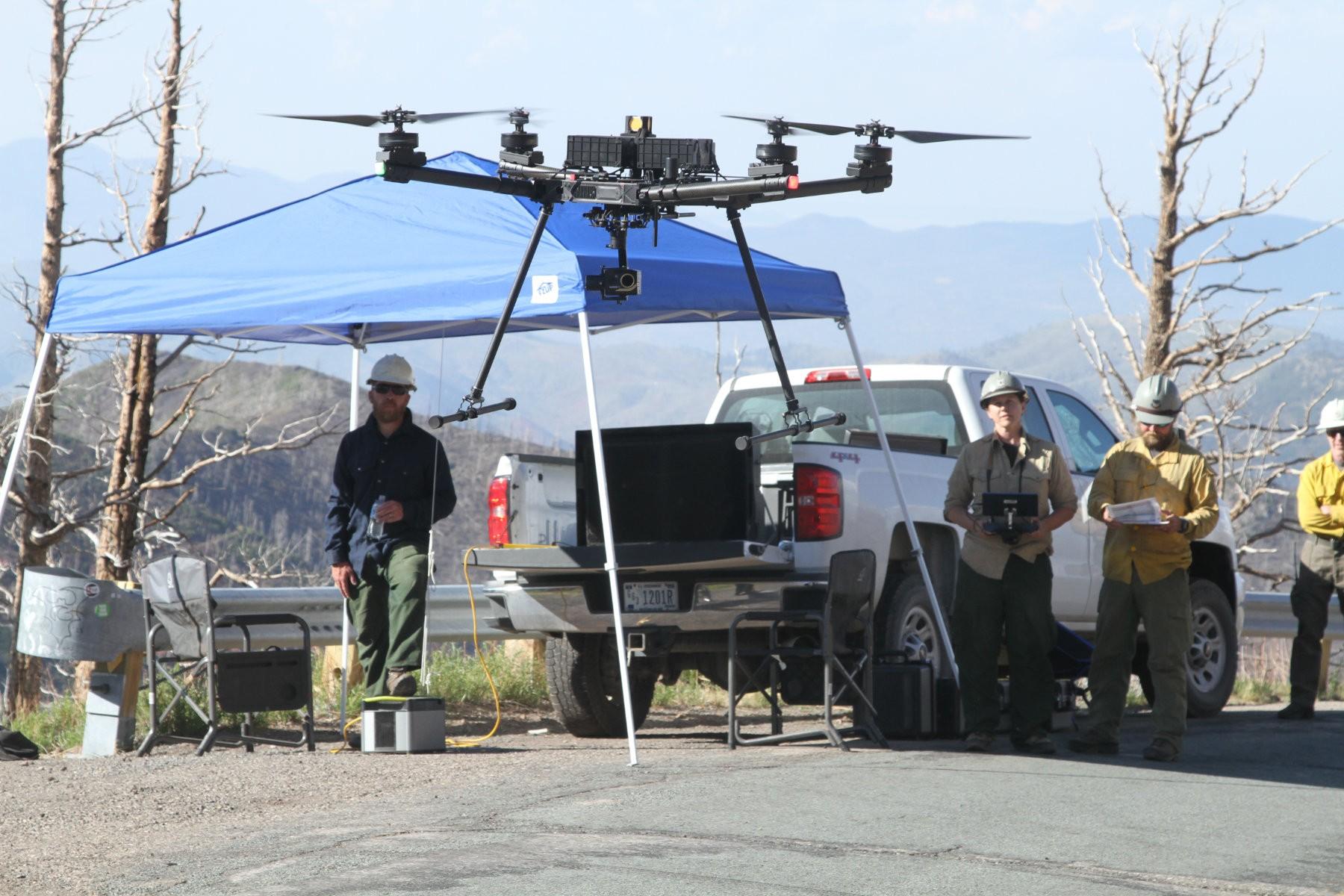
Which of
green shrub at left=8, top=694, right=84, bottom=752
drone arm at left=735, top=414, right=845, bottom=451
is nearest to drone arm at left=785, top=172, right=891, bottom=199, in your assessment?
drone arm at left=735, top=414, right=845, bottom=451

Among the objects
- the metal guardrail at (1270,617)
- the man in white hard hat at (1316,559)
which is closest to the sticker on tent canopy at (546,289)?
the man in white hard hat at (1316,559)

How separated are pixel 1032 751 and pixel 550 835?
3534 millimetres

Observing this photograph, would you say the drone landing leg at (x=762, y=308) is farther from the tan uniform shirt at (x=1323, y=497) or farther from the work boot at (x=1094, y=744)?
the tan uniform shirt at (x=1323, y=497)

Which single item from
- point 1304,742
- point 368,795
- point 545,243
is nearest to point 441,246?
point 545,243

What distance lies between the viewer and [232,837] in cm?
623

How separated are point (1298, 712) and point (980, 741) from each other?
3.67 m

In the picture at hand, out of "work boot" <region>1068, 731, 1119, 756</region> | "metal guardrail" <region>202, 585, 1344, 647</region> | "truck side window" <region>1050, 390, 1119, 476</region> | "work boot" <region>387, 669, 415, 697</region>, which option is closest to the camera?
"work boot" <region>1068, 731, 1119, 756</region>

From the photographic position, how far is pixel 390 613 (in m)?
9.48

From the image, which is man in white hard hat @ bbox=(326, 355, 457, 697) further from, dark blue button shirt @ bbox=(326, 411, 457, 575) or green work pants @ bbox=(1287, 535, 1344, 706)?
green work pants @ bbox=(1287, 535, 1344, 706)

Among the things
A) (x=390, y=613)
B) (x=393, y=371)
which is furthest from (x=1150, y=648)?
(x=393, y=371)

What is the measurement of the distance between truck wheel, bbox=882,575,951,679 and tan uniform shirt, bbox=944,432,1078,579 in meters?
0.68

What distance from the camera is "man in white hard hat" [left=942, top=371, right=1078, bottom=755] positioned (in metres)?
8.84

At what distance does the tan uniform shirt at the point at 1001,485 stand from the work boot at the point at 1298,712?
11.6 ft

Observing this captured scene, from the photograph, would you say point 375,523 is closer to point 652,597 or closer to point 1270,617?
point 652,597
